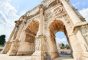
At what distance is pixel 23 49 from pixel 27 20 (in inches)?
154

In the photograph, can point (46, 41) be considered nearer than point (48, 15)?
Yes

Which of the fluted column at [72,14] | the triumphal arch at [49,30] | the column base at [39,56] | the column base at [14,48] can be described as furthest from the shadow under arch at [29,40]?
the fluted column at [72,14]

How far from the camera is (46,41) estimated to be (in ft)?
37.3

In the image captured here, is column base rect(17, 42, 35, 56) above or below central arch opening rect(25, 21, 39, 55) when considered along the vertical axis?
below

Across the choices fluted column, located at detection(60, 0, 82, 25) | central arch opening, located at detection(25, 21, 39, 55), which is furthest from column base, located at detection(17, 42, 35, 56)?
fluted column, located at detection(60, 0, 82, 25)

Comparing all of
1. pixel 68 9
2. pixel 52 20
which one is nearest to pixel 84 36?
pixel 68 9

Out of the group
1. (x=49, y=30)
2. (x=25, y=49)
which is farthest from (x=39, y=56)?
(x=25, y=49)

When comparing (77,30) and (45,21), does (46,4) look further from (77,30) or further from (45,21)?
(77,30)

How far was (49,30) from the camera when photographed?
1220 cm

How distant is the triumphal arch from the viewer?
7.81m

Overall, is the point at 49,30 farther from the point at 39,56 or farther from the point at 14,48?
the point at 14,48

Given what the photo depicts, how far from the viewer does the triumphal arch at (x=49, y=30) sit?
308 inches

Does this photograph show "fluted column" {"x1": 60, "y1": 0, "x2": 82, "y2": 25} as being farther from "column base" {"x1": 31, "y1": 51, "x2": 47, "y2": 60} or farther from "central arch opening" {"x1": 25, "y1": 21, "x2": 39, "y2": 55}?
"central arch opening" {"x1": 25, "y1": 21, "x2": 39, "y2": 55}

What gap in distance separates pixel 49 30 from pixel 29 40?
466 cm
